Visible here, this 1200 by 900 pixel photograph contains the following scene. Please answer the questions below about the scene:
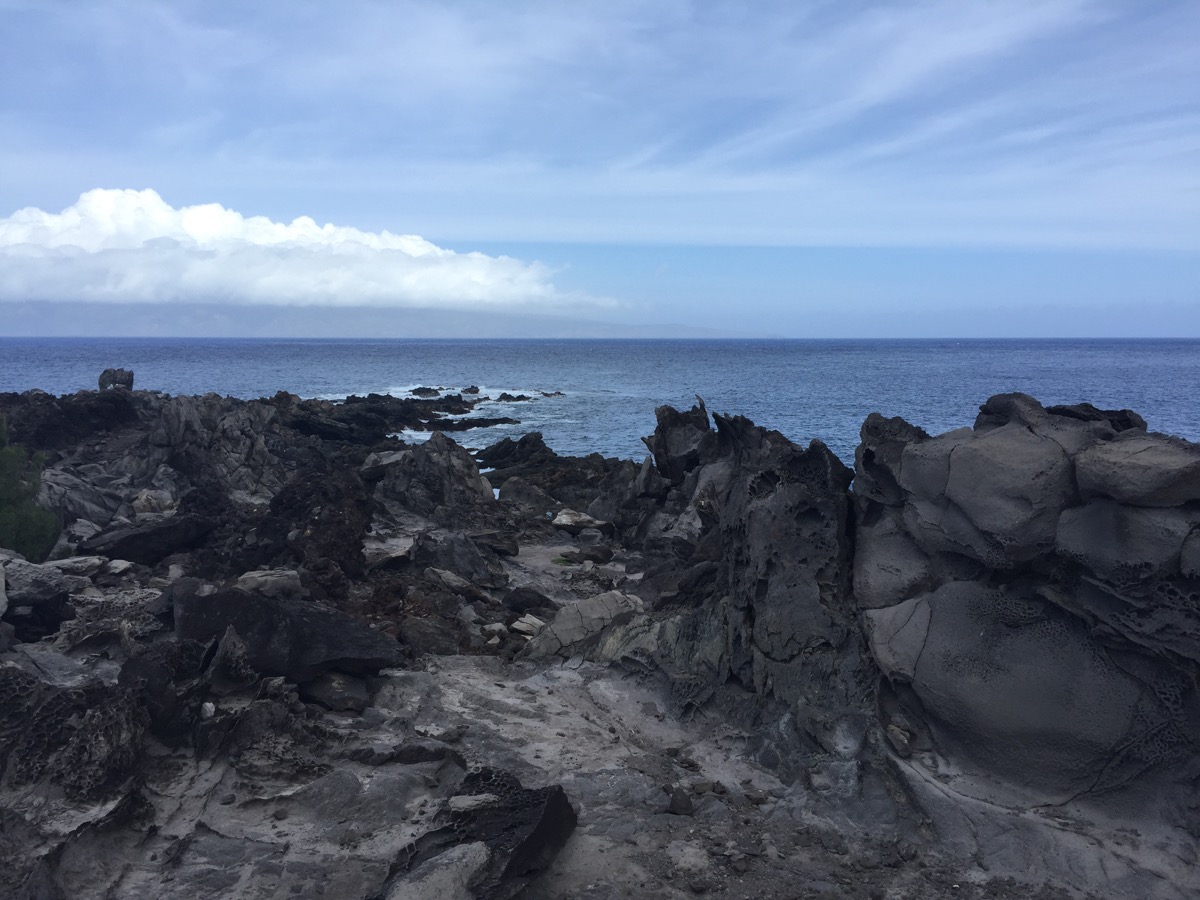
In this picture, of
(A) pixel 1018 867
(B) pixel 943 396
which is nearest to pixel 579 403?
(B) pixel 943 396

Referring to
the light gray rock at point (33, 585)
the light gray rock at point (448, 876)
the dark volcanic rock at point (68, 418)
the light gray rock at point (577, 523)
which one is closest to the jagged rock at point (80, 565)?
the light gray rock at point (33, 585)

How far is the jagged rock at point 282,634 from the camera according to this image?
11016mm

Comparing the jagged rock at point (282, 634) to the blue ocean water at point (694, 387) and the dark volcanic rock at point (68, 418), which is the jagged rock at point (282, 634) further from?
the blue ocean water at point (694, 387)

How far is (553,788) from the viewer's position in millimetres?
8523

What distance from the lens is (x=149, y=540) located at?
17.5 metres

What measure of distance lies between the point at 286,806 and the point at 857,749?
5.72m

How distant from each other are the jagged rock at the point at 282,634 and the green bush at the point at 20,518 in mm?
6499

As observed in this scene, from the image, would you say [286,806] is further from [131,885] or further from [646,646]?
[646,646]

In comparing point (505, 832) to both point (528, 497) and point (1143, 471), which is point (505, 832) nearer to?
point (1143, 471)

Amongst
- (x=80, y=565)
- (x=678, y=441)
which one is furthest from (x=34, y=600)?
(x=678, y=441)

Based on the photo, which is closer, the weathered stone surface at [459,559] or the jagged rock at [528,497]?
the weathered stone surface at [459,559]

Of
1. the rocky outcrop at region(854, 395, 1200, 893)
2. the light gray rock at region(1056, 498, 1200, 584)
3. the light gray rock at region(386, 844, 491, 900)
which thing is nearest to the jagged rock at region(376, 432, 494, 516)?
the rocky outcrop at region(854, 395, 1200, 893)

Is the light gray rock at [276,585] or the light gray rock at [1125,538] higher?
the light gray rock at [1125,538]

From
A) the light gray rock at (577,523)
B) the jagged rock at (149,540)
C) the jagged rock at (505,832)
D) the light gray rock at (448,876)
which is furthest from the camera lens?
the light gray rock at (577,523)
